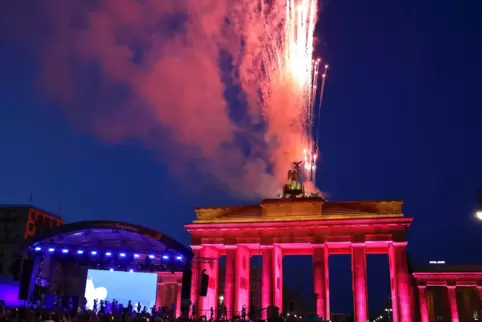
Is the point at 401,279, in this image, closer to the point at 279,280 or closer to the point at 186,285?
the point at 279,280

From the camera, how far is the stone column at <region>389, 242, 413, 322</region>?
143 ft

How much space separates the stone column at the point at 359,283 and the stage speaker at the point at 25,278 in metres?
29.0

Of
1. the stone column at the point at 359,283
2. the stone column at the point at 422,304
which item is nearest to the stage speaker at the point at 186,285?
the stone column at the point at 359,283

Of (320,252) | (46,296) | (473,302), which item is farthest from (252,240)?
(473,302)

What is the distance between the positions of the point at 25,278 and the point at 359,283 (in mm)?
29692

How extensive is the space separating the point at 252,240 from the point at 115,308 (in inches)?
787

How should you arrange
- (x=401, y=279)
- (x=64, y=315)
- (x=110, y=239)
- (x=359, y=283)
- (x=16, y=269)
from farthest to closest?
(x=359, y=283) < (x=401, y=279) < (x=110, y=239) < (x=16, y=269) < (x=64, y=315)

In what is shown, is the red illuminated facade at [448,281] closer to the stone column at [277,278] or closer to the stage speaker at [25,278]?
the stone column at [277,278]

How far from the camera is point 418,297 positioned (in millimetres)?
46500

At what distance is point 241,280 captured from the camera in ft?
165

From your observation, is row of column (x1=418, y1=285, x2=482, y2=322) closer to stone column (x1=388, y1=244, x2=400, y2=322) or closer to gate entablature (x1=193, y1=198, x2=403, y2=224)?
stone column (x1=388, y1=244, x2=400, y2=322)

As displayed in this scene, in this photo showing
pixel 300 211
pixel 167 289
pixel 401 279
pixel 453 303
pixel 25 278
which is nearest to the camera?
pixel 25 278

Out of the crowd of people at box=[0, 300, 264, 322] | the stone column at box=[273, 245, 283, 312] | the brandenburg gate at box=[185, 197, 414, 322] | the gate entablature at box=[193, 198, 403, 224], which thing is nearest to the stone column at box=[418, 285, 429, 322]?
the brandenburg gate at box=[185, 197, 414, 322]

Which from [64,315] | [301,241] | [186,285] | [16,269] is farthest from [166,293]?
[64,315]
